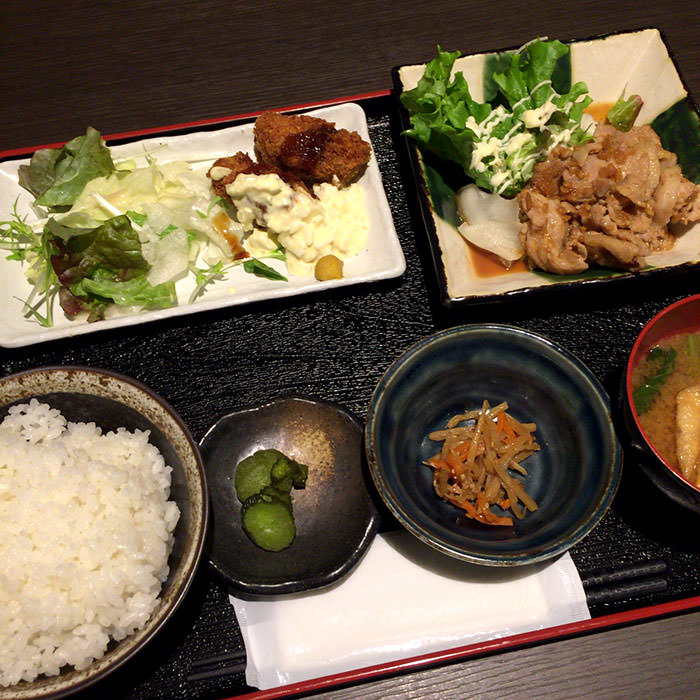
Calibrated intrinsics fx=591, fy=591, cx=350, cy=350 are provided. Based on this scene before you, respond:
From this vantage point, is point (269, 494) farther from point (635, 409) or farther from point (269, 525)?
point (635, 409)

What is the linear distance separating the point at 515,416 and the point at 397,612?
2.57 feet

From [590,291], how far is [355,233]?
3.22 feet

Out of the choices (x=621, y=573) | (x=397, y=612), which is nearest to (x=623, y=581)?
(x=621, y=573)

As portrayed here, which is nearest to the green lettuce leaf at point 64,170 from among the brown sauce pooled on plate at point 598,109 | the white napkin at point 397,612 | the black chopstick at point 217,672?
the white napkin at point 397,612

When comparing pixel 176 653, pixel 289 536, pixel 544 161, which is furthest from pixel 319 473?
pixel 544 161

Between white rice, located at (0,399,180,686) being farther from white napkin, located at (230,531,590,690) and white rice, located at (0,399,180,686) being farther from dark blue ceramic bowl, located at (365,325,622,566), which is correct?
dark blue ceramic bowl, located at (365,325,622,566)

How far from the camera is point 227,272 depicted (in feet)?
8.32

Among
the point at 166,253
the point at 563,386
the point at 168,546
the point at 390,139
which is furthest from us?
the point at 390,139

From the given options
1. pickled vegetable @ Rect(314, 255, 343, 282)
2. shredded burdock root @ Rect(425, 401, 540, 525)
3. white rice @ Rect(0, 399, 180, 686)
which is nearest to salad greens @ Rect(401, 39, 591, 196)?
pickled vegetable @ Rect(314, 255, 343, 282)

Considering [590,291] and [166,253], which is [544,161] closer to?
[590,291]

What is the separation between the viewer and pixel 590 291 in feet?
7.50

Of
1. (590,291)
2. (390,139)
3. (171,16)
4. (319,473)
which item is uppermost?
(171,16)

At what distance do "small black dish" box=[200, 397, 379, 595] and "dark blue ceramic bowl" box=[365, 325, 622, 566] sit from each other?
190 mm

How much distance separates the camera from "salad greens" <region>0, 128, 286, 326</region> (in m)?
2.40
